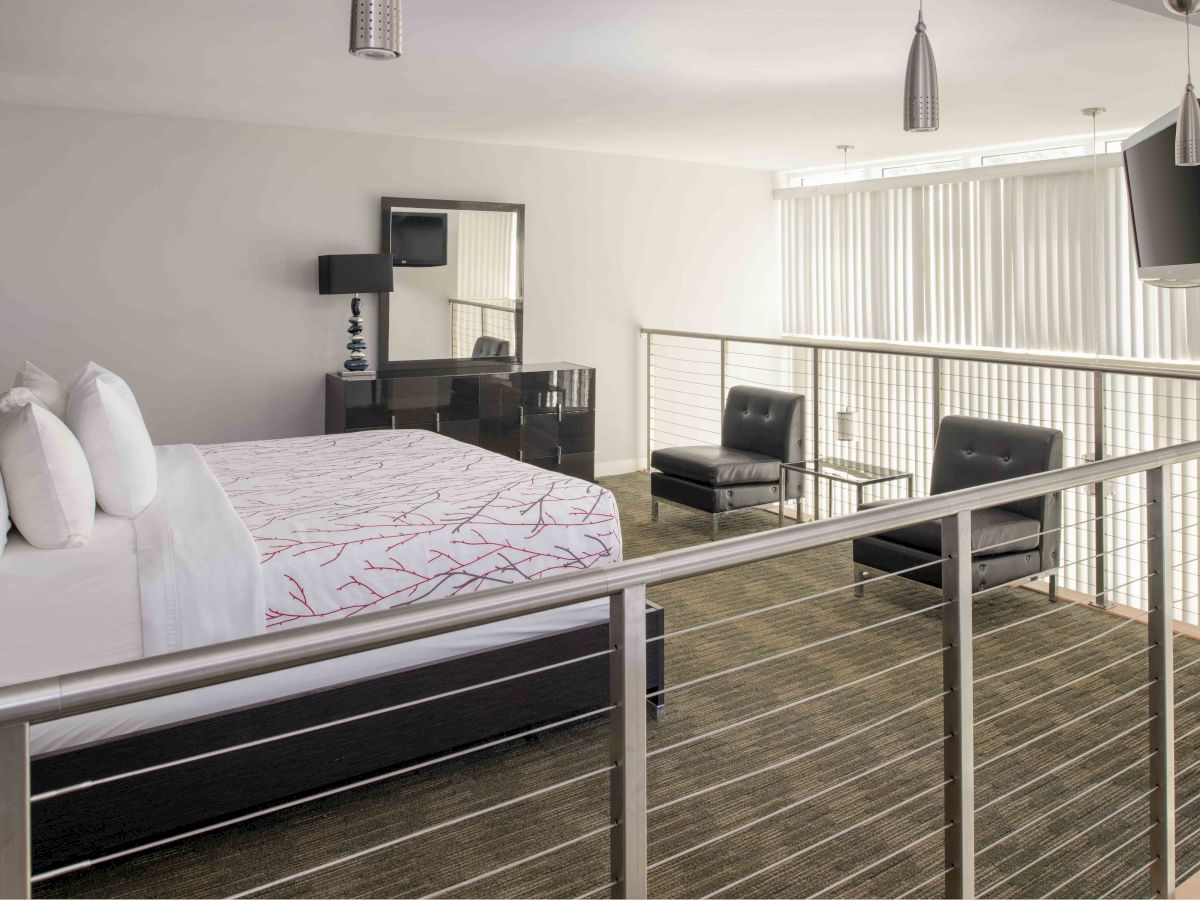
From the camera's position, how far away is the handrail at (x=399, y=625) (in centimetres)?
97

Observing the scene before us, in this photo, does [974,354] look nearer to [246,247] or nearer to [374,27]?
[246,247]

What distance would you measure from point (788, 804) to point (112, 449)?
2.21 m

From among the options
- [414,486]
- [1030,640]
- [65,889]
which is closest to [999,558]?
[1030,640]

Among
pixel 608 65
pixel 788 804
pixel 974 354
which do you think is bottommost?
pixel 788 804

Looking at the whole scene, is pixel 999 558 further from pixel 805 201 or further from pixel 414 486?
pixel 805 201

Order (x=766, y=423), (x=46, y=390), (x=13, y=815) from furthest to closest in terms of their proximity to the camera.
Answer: (x=766, y=423), (x=46, y=390), (x=13, y=815)

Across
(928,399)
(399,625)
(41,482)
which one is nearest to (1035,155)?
(928,399)

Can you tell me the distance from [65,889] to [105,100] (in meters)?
4.23

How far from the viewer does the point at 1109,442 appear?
6531mm

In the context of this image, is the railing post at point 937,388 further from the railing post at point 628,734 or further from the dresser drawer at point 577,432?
the railing post at point 628,734

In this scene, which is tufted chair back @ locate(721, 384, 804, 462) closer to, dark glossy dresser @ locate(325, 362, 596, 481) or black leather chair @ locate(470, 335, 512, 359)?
dark glossy dresser @ locate(325, 362, 596, 481)

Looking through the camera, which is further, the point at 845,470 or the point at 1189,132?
the point at 845,470

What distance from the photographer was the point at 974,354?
710cm

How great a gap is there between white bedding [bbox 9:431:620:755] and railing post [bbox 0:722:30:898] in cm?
166
